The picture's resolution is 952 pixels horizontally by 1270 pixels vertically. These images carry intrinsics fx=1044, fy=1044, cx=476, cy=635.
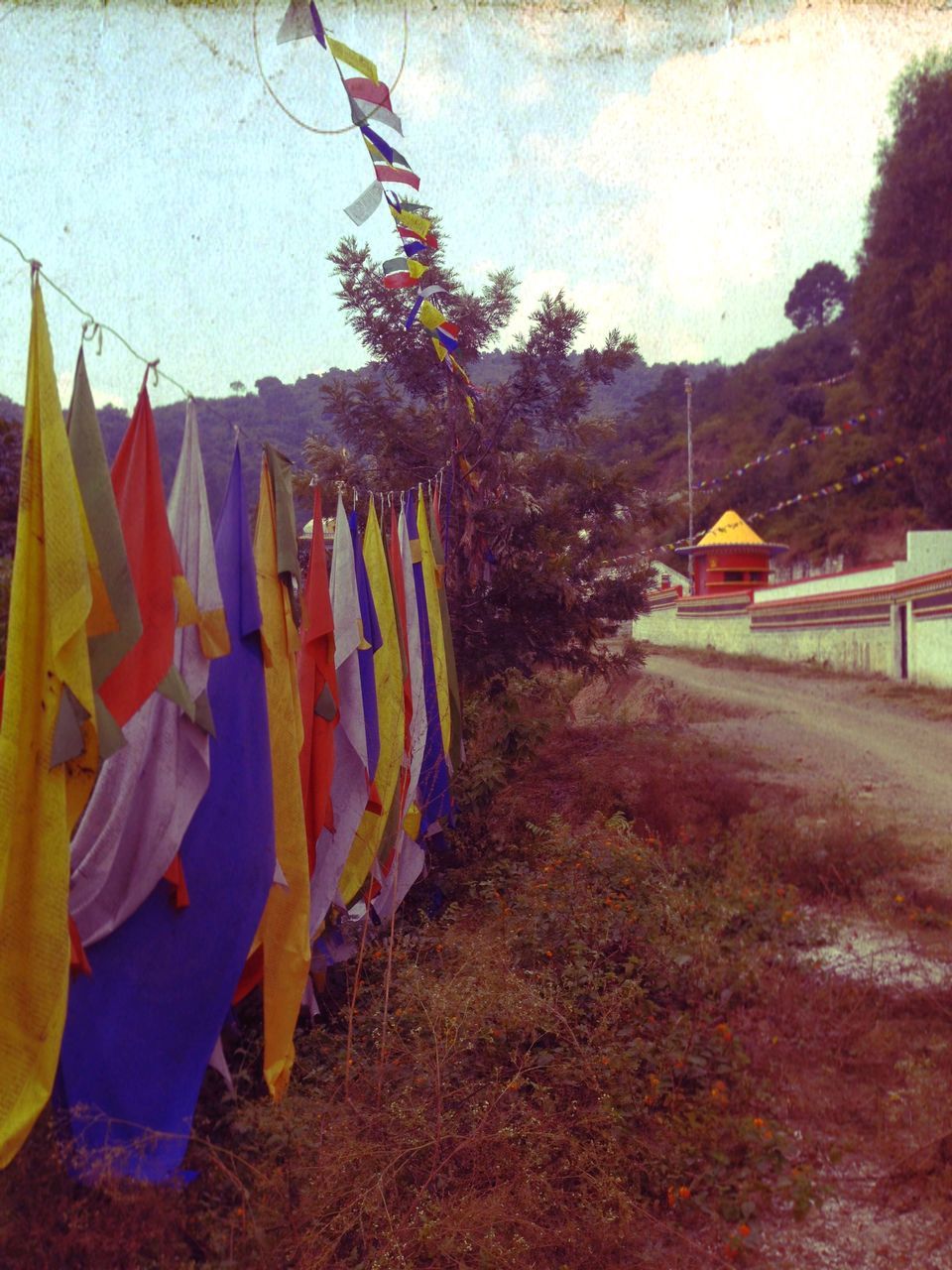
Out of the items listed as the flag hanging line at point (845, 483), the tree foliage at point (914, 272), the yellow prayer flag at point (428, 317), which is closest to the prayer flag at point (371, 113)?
the yellow prayer flag at point (428, 317)

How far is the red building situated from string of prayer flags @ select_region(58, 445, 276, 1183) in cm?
1905

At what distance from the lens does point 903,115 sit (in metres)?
18.5

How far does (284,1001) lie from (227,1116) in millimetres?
424

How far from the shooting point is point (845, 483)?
26375 millimetres

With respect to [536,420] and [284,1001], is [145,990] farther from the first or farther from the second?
[536,420]

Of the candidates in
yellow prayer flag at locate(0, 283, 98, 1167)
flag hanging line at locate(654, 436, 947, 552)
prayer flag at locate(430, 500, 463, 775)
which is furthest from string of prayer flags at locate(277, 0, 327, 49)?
A: flag hanging line at locate(654, 436, 947, 552)

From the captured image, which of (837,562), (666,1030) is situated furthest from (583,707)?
(837,562)

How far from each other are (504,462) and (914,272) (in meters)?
14.6

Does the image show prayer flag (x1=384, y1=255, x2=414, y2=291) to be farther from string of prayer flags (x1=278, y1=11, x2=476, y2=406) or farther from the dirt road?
the dirt road

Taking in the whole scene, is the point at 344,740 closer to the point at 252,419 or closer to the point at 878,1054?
the point at 878,1054

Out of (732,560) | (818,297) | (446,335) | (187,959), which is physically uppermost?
(818,297)

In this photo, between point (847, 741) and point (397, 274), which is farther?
point (847, 741)

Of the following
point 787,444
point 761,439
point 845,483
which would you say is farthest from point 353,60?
point 761,439

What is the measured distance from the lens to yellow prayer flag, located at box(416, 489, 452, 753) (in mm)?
5652
